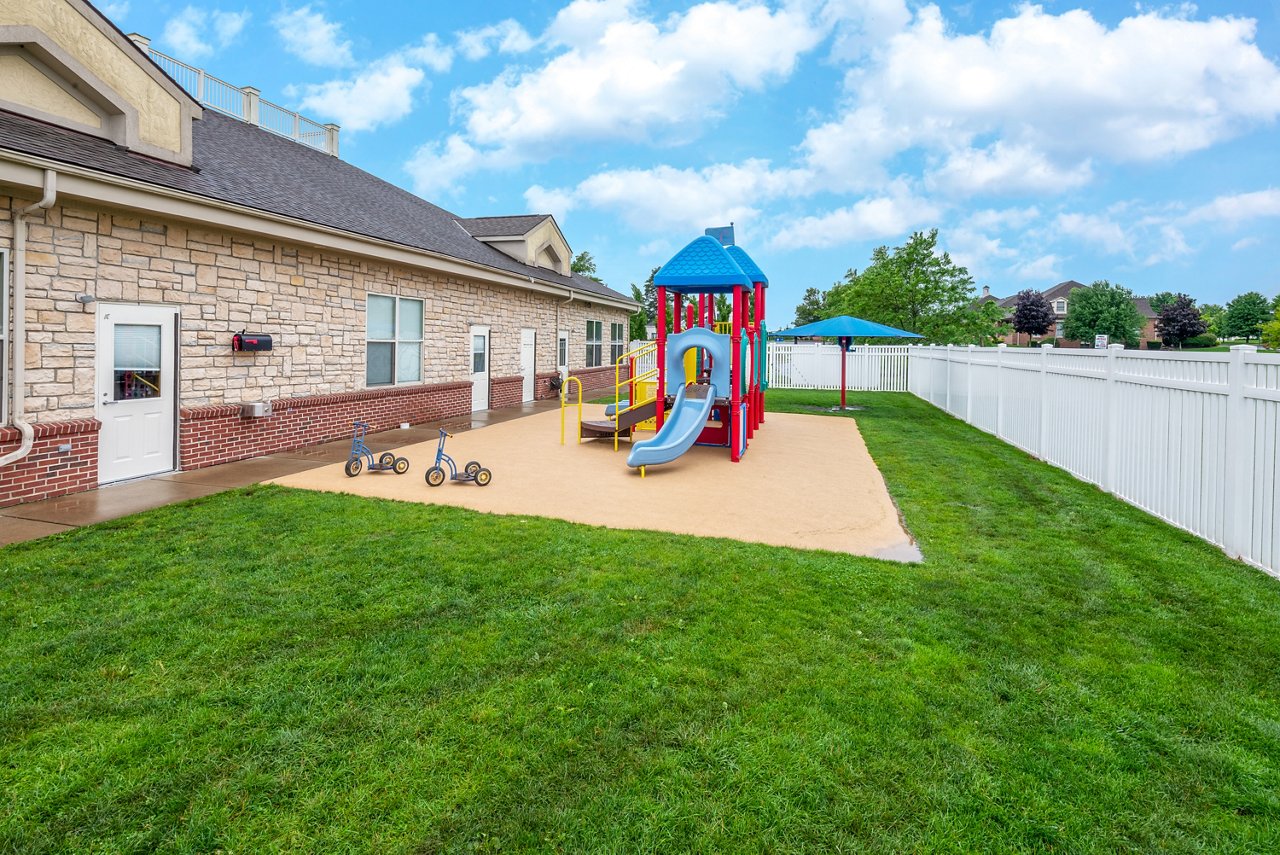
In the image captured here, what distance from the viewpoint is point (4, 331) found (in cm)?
637

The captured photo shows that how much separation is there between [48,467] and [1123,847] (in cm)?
894

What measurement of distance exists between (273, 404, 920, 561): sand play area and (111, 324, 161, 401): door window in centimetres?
194

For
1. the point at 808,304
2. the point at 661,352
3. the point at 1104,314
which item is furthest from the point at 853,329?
the point at 808,304

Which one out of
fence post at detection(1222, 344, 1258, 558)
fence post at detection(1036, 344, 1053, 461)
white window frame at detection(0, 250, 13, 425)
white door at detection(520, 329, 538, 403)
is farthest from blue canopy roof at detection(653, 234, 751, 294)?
white door at detection(520, 329, 538, 403)

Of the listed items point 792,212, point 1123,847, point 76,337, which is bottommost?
point 1123,847

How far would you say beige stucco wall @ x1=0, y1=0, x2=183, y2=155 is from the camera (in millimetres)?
7133

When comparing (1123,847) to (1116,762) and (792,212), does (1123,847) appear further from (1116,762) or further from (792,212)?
(792,212)

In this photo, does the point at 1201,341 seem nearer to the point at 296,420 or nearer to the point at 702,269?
the point at 702,269

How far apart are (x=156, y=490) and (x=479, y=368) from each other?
9020mm

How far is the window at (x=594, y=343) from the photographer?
74.8ft

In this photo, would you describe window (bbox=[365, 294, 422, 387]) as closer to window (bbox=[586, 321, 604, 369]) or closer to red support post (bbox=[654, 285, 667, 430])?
red support post (bbox=[654, 285, 667, 430])

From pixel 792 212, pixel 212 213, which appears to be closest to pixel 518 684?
pixel 212 213

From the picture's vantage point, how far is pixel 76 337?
6988 millimetres

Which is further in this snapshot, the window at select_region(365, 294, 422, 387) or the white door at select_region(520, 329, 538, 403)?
the white door at select_region(520, 329, 538, 403)
